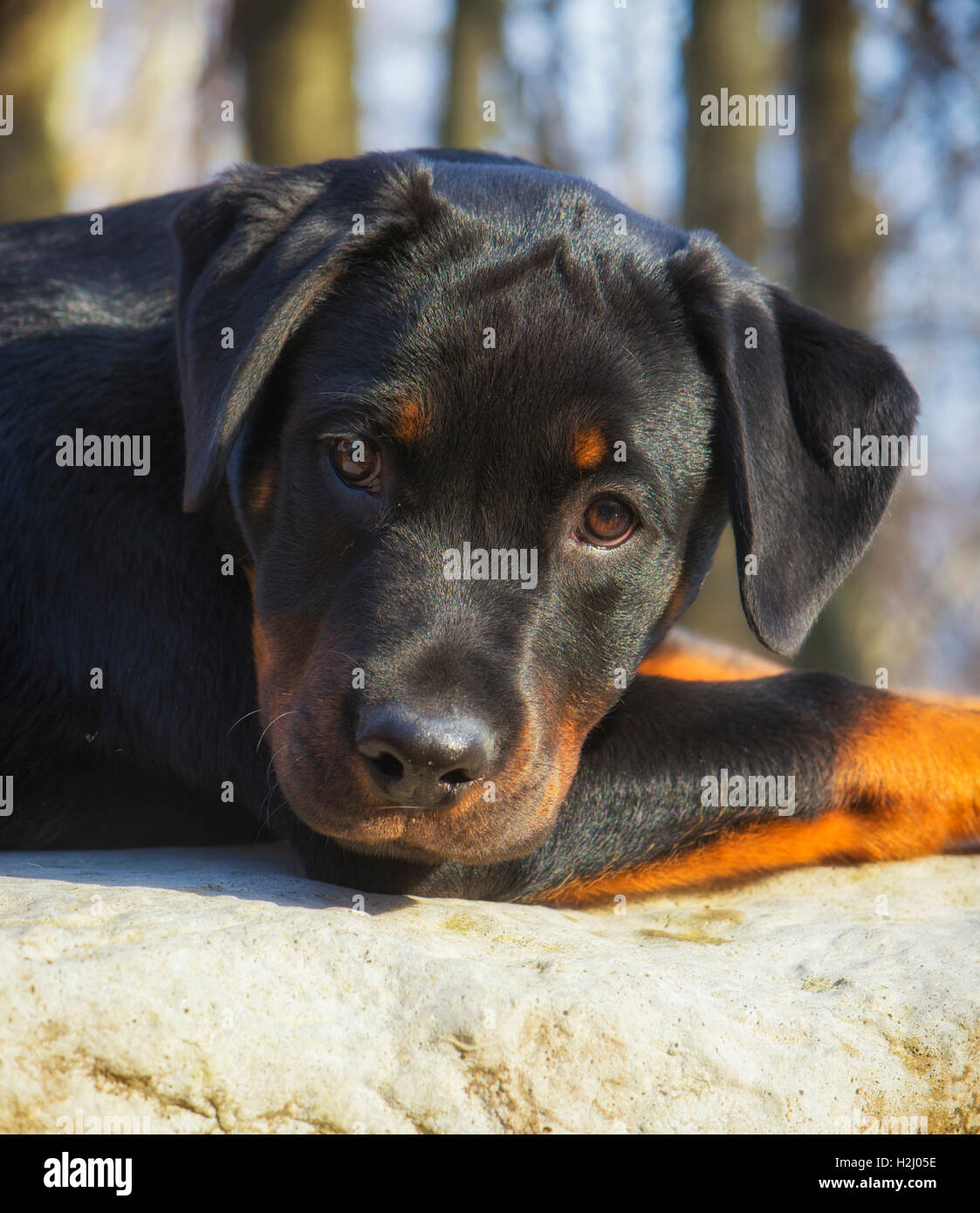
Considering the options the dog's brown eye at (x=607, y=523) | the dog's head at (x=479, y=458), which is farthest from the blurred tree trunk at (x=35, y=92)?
→ the dog's brown eye at (x=607, y=523)

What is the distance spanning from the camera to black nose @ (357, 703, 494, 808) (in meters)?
2.58

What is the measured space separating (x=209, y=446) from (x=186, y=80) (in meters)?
20.6

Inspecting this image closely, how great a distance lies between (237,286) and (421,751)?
4.51ft

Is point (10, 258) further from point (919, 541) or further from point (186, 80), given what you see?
point (186, 80)

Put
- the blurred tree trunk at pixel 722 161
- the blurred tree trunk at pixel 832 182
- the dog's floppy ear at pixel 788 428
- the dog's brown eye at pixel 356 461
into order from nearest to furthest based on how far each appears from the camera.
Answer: the dog's brown eye at pixel 356 461
the dog's floppy ear at pixel 788 428
the blurred tree trunk at pixel 722 161
the blurred tree trunk at pixel 832 182

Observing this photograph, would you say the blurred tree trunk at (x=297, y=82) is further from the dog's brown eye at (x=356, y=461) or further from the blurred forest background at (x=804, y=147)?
the dog's brown eye at (x=356, y=461)

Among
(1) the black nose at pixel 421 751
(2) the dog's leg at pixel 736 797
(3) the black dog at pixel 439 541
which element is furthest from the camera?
(2) the dog's leg at pixel 736 797

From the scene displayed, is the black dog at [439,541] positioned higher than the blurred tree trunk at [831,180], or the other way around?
the blurred tree trunk at [831,180]

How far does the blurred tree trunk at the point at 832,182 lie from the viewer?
33.5ft

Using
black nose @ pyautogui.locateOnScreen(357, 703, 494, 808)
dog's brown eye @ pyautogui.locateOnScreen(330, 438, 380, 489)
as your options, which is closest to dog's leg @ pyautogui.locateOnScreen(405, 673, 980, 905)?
black nose @ pyautogui.locateOnScreen(357, 703, 494, 808)

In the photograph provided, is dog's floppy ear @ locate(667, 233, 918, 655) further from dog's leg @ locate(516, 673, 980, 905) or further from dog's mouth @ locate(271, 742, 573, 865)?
dog's mouth @ locate(271, 742, 573, 865)

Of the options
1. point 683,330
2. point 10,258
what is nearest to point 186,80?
point 10,258

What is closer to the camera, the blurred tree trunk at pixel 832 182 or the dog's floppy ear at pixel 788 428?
the dog's floppy ear at pixel 788 428

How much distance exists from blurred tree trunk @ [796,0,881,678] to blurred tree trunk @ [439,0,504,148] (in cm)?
475
